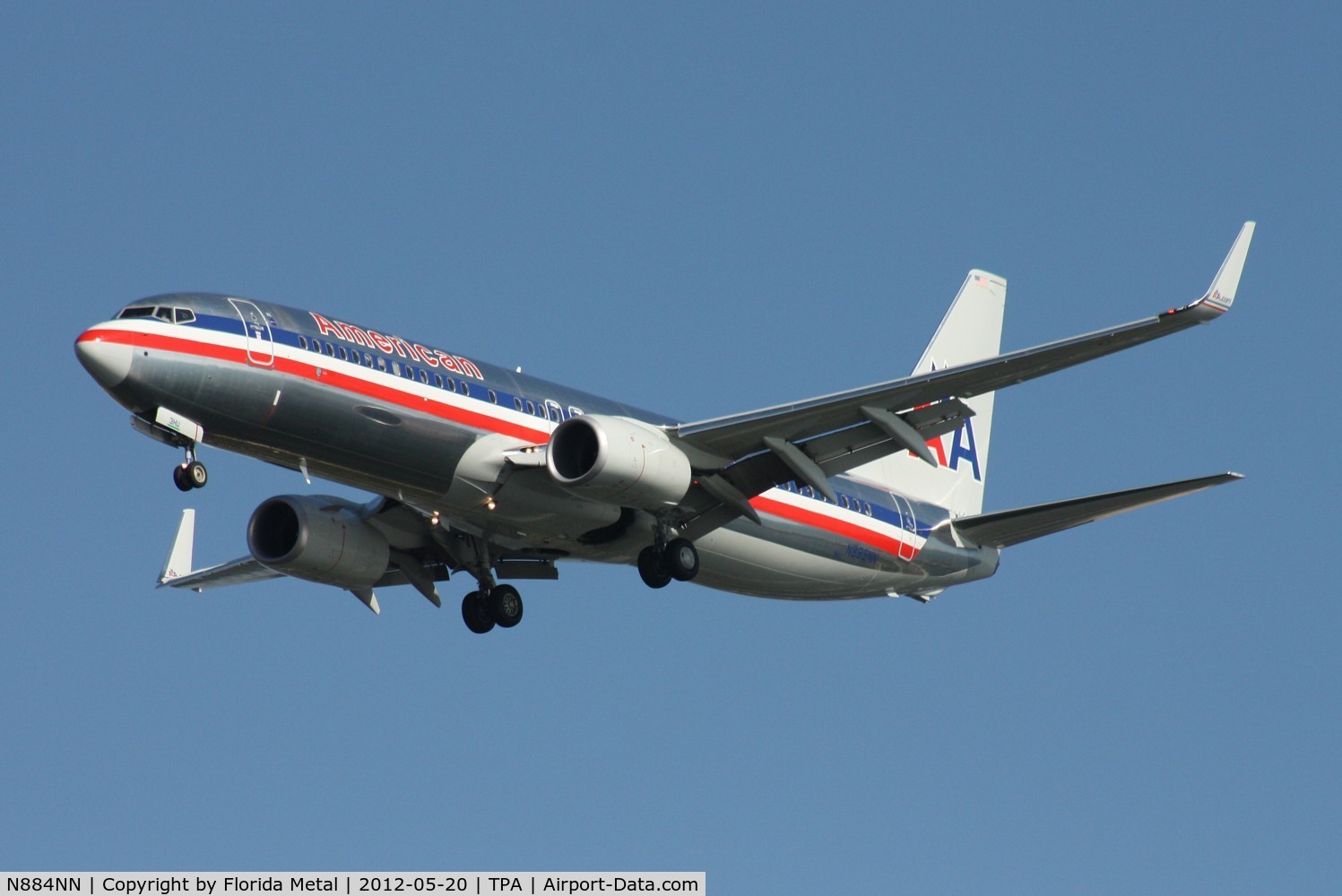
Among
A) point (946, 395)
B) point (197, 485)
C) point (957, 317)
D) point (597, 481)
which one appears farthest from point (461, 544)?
point (957, 317)

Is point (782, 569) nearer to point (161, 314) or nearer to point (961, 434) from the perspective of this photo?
point (961, 434)

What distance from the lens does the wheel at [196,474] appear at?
30.0 metres

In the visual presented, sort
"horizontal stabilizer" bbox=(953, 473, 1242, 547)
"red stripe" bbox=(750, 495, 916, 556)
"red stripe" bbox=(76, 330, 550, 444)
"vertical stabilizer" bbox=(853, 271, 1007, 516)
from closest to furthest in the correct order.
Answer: "red stripe" bbox=(76, 330, 550, 444) → "horizontal stabilizer" bbox=(953, 473, 1242, 547) → "red stripe" bbox=(750, 495, 916, 556) → "vertical stabilizer" bbox=(853, 271, 1007, 516)

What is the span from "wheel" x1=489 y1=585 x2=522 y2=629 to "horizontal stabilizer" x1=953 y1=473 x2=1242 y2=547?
10192mm

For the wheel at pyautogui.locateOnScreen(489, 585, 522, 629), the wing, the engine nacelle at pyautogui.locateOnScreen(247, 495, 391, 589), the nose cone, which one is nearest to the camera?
the nose cone

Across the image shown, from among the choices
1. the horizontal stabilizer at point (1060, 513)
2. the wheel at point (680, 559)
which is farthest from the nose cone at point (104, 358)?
the horizontal stabilizer at point (1060, 513)

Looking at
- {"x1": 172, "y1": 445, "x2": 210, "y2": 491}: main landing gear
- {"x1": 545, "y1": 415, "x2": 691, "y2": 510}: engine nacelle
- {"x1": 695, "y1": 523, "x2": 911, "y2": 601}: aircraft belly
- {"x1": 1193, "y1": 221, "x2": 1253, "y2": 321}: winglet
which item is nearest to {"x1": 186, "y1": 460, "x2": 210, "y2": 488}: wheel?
{"x1": 172, "y1": 445, "x2": 210, "y2": 491}: main landing gear

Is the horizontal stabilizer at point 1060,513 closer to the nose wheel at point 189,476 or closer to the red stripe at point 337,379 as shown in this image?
the red stripe at point 337,379

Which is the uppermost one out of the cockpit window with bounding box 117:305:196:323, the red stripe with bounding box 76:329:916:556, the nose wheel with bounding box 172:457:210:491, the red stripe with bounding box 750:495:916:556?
the red stripe with bounding box 750:495:916:556

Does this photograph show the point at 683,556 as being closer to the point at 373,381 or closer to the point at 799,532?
the point at 799,532

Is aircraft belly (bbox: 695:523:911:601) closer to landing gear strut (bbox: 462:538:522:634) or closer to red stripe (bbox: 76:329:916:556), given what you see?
red stripe (bbox: 76:329:916:556)

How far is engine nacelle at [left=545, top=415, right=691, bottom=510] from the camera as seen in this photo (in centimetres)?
3247

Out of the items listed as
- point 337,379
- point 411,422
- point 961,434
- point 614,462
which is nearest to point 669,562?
→ point 614,462

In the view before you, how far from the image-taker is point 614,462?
106ft
